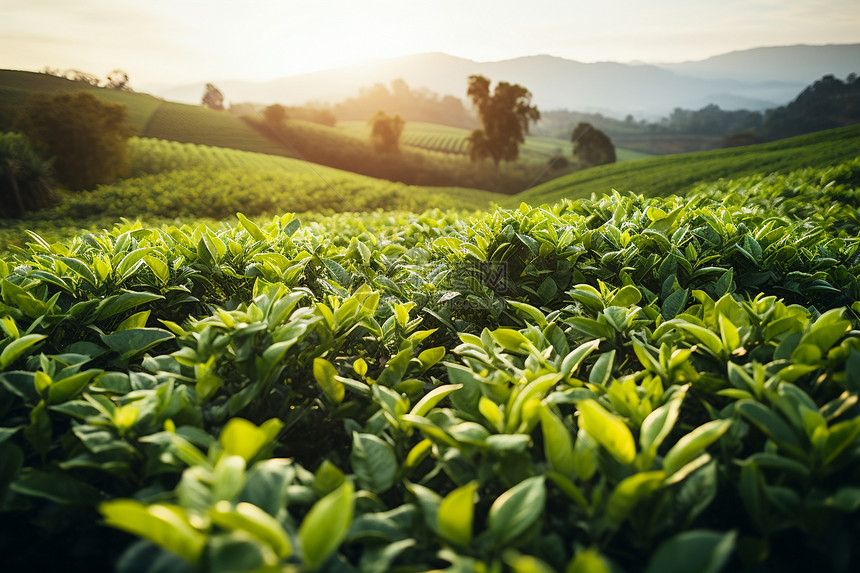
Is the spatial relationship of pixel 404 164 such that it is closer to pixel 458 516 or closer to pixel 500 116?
pixel 500 116

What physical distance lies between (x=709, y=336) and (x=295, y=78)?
42303 millimetres

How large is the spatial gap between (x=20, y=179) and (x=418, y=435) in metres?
25.3

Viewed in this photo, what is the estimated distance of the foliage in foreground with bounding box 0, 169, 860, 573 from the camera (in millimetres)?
861

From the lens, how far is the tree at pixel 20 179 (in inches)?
713

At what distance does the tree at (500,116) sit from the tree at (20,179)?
40722 millimetres

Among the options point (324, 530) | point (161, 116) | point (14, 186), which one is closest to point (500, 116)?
point (161, 116)

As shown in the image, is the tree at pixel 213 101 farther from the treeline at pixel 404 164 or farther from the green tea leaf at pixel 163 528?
the green tea leaf at pixel 163 528

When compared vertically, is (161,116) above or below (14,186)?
above

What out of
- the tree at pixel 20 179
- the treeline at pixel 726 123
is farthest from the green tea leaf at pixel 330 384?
the treeline at pixel 726 123

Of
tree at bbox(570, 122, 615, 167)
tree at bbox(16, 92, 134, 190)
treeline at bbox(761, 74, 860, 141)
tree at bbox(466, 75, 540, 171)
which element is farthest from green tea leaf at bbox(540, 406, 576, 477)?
treeline at bbox(761, 74, 860, 141)

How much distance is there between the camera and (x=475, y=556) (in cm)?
91

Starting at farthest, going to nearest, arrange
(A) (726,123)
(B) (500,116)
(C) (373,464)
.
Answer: (A) (726,123) → (B) (500,116) → (C) (373,464)

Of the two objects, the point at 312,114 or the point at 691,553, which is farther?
the point at 312,114

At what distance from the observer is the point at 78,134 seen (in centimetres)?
2623
